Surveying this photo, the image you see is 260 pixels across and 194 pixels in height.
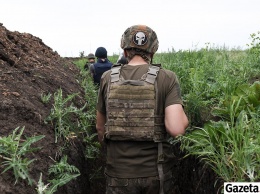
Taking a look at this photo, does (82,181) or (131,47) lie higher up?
(131,47)

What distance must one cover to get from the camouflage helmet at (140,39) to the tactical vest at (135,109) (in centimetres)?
18

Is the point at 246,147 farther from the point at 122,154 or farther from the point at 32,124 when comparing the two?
the point at 32,124

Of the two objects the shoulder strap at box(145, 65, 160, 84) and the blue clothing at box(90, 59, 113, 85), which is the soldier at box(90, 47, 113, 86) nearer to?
the blue clothing at box(90, 59, 113, 85)

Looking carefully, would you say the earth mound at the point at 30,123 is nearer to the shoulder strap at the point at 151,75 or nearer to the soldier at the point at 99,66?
the shoulder strap at the point at 151,75

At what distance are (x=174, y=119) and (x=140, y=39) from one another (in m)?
0.68

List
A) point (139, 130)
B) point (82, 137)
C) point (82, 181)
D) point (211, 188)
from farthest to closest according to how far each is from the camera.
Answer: point (82, 137) → point (82, 181) → point (211, 188) → point (139, 130)

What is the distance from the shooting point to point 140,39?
3113mm

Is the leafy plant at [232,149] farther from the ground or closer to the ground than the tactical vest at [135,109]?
closer to the ground

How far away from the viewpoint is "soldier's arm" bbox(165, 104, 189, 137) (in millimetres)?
2984

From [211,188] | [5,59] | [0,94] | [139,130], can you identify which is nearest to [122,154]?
[139,130]

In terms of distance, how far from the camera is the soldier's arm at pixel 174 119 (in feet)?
9.79

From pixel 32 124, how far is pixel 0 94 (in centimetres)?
56

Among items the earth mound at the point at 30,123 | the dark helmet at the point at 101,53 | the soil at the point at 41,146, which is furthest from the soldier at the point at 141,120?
the dark helmet at the point at 101,53

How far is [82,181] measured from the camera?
3.82 meters
